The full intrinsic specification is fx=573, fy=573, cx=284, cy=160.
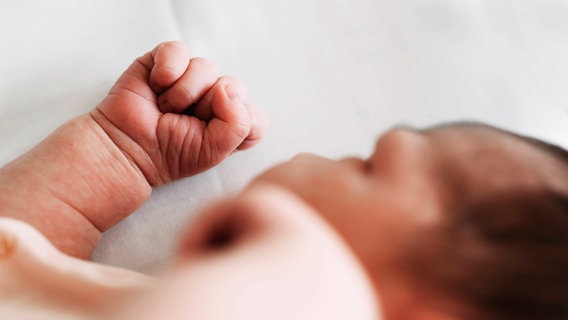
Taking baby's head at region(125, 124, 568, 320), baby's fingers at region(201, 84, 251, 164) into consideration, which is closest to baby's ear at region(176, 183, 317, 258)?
baby's head at region(125, 124, 568, 320)

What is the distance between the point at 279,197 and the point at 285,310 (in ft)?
0.22

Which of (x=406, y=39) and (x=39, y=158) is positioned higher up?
(x=406, y=39)

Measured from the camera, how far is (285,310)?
0.85ft

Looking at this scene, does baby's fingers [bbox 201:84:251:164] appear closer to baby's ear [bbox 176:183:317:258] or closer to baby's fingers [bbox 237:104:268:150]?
baby's fingers [bbox 237:104:268:150]

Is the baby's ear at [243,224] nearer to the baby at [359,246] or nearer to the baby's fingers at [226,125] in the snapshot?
the baby at [359,246]

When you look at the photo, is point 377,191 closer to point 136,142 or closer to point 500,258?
point 500,258

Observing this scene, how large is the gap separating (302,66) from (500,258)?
41 cm

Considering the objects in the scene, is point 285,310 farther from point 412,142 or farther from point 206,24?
Result: point 206,24

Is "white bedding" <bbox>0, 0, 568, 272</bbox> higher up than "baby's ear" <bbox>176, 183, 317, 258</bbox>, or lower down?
higher up

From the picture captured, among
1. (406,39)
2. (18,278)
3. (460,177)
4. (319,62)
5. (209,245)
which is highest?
(406,39)

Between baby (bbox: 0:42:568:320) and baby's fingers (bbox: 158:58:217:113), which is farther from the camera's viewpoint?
baby's fingers (bbox: 158:58:217:113)

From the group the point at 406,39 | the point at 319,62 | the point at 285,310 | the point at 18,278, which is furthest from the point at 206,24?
the point at 285,310

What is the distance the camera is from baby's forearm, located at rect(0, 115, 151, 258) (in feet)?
1.70

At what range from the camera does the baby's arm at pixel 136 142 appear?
540 millimetres
